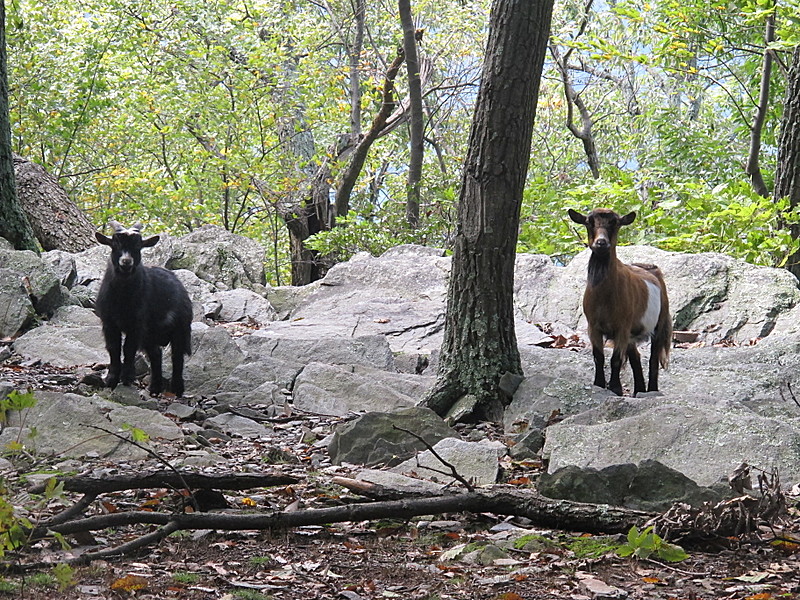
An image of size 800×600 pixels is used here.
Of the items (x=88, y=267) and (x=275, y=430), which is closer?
(x=275, y=430)

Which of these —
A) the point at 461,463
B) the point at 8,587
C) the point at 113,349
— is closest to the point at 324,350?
the point at 113,349

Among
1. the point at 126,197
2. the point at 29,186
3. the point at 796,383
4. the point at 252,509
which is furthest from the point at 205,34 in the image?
the point at 252,509

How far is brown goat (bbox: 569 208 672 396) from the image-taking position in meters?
7.05

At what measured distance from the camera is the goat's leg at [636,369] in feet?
24.4

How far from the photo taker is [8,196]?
1077 cm

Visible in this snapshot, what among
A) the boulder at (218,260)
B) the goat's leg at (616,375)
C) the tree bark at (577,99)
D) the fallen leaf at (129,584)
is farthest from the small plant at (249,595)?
the tree bark at (577,99)

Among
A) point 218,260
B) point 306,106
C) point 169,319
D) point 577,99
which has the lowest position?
point 169,319

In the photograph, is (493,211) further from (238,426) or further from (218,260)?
(218,260)

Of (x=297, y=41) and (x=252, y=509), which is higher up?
(x=297, y=41)

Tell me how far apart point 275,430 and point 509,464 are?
2.03 m

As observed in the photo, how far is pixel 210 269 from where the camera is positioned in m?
13.4

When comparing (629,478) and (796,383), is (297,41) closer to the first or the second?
(796,383)

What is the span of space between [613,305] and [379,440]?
261cm

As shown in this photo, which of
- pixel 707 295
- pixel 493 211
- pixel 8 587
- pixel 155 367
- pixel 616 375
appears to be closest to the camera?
pixel 8 587
